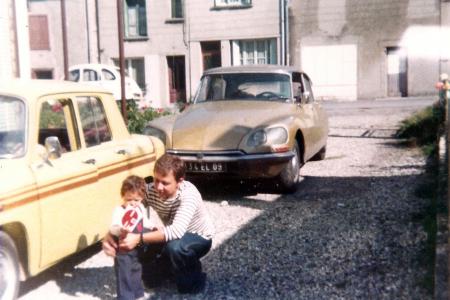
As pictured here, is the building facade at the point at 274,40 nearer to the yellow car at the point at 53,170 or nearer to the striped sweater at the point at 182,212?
the yellow car at the point at 53,170

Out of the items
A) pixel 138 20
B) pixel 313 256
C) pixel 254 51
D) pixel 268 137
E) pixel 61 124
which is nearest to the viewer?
pixel 61 124

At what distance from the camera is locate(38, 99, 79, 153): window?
4.96m

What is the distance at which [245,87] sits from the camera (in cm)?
915

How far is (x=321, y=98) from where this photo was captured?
89.5 feet

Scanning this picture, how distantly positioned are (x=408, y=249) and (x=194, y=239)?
2.10 metres

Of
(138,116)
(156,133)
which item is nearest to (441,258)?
(156,133)

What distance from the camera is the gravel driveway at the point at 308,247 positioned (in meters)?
4.72

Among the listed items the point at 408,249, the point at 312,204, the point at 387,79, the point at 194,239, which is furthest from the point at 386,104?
the point at 194,239

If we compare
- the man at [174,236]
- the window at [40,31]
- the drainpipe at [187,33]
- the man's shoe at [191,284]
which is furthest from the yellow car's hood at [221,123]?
the window at [40,31]

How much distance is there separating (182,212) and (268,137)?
10.9 ft

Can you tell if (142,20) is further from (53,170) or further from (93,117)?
(53,170)

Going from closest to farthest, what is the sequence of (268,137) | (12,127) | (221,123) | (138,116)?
(12,127) → (268,137) → (221,123) → (138,116)

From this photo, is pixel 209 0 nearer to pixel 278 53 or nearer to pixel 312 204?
pixel 278 53

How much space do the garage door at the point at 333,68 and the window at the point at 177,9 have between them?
5770 mm
